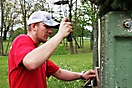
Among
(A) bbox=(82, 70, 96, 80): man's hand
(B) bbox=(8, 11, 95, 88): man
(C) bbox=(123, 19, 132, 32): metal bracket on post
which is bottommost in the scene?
(A) bbox=(82, 70, 96, 80): man's hand

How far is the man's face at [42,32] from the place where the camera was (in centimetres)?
275

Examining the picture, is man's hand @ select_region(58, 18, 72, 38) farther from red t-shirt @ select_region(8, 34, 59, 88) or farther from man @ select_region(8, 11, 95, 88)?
red t-shirt @ select_region(8, 34, 59, 88)

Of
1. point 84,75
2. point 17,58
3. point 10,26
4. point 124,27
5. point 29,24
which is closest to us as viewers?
point 124,27

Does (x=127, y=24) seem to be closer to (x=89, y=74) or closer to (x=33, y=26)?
(x=33, y=26)

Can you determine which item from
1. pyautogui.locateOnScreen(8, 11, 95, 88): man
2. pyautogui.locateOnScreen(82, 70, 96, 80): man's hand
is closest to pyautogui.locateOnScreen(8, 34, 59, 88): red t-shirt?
pyautogui.locateOnScreen(8, 11, 95, 88): man

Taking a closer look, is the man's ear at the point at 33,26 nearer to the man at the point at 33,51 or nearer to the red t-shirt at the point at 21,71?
the man at the point at 33,51

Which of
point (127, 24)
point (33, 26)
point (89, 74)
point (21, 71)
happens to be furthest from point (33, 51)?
point (89, 74)

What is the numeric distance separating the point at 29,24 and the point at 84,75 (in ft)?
2.58

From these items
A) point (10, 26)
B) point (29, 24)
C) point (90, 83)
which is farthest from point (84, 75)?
point (10, 26)

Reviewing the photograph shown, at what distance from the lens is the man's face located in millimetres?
2750

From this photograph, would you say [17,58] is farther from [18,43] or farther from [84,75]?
[84,75]

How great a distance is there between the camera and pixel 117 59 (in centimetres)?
193

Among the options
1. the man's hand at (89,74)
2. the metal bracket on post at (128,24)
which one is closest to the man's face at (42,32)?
the man's hand at (89,74)

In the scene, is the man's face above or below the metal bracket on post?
below
